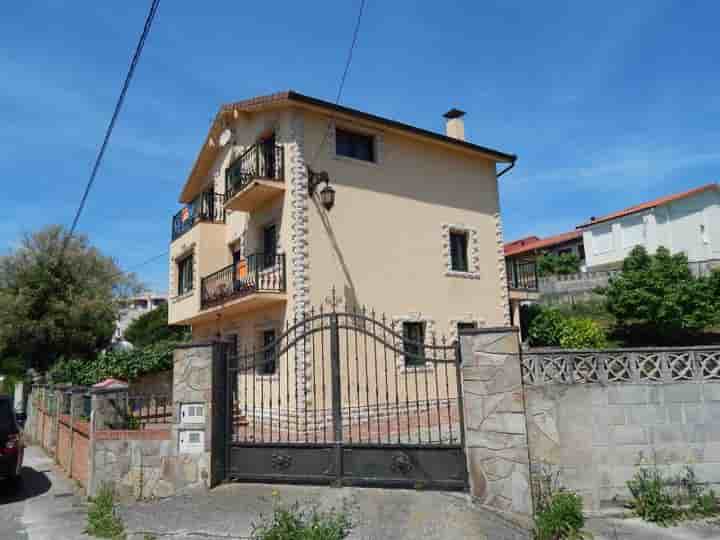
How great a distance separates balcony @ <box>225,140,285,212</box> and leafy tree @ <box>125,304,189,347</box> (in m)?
24.7

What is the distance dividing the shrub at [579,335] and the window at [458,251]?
4.77m

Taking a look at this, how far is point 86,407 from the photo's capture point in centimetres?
1003

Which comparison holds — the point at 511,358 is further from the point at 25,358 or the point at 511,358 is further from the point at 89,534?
the point at 25,358

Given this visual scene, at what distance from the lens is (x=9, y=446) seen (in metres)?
8.79

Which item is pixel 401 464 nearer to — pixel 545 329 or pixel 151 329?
pixel 545 329

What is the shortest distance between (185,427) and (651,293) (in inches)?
758

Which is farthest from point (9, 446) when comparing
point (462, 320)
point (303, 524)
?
point (462, 320)

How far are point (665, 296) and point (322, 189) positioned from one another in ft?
49.3

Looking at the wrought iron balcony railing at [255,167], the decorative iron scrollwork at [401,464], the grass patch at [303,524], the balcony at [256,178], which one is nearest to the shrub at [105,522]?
the grass patch at [303,524]

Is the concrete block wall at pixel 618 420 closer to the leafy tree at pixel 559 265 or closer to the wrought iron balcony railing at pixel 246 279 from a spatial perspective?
the wrought iron balcony railing at pixel 246 279

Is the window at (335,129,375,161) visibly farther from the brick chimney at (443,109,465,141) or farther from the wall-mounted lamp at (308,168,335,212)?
the brick chimney at (443,109,465,141)

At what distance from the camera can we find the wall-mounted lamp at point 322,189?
12.7m

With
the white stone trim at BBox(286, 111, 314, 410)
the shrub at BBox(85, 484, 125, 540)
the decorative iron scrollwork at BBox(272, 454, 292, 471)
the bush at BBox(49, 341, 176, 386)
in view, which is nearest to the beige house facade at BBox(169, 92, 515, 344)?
the white stone trim at BBox(286, 111, 314, 410)

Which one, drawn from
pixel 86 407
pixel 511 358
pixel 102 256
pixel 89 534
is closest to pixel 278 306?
pixel 86 407
